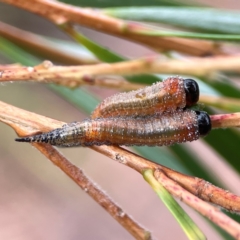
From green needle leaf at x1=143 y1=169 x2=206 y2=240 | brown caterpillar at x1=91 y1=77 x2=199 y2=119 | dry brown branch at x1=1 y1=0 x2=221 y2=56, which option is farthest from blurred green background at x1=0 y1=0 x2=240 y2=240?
green needle leaf at x1=143 y1=169 x2=206 y2=240

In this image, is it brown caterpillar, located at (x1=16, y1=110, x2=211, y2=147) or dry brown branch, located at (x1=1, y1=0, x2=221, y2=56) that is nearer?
brown caterpillar, located at (x1=16, y1=110, x2=211, y2=147)

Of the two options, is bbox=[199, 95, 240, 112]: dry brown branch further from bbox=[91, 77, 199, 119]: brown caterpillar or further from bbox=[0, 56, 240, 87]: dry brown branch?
bbox=[91, 77, 199, 119]: brown caterpillar

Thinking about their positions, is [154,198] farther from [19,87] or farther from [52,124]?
[52,124]

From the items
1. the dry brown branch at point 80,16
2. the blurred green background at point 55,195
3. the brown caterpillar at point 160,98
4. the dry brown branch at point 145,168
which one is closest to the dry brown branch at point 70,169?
the dry brown branch at point 145,168

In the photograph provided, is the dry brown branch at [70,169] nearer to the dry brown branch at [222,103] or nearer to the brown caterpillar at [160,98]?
the brown caterpillar at [160,98]

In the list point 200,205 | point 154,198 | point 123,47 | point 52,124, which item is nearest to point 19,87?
point 123,47

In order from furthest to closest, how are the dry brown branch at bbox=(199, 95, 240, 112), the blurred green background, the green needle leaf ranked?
the blurred green background < the dry brown branch at bbox=(199, 95, 240, 112) < the green needle leaf
